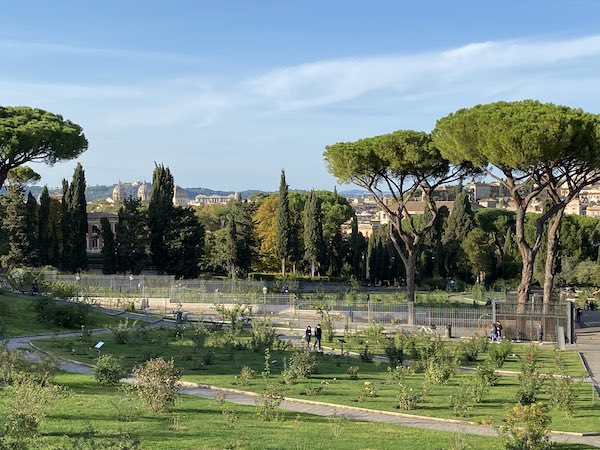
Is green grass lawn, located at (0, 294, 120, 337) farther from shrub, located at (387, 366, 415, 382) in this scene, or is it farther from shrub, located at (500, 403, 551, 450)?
shrub, located at (500, 403, 551, 450)

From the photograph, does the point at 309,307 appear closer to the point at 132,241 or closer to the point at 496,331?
the point at 496,331

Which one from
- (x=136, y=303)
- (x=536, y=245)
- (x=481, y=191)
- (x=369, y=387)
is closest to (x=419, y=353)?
(x=369, y=387)

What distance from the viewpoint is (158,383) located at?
13641 mm

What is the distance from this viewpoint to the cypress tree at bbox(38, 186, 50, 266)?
56.0 meters

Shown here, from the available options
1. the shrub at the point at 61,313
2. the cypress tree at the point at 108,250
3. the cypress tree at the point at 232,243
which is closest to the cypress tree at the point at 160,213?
the cypress tree at the point at 108,250

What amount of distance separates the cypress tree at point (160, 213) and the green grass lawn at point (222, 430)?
133 feet

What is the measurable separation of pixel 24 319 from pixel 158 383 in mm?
18421

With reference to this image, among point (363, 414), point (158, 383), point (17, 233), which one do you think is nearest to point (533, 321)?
point (363, 414)

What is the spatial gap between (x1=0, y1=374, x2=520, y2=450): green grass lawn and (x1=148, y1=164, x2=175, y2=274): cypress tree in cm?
4053

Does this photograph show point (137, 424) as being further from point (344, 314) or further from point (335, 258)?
point (335, 258)

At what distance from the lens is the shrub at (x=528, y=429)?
1012 centimetres

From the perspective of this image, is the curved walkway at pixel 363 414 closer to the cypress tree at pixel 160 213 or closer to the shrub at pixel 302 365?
the shrub at pixel 302 365

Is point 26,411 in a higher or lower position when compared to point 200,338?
higher

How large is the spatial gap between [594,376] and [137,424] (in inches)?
549
